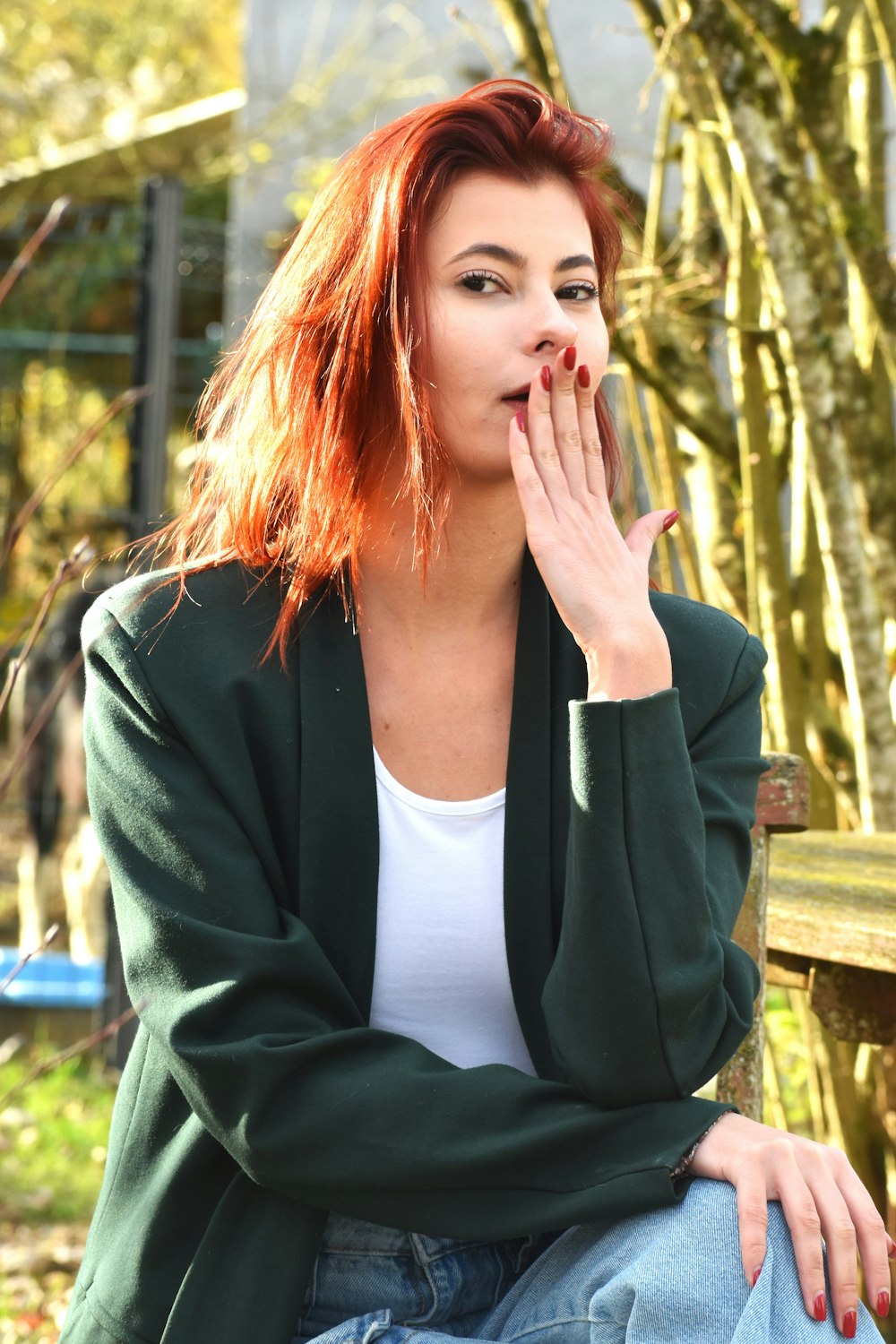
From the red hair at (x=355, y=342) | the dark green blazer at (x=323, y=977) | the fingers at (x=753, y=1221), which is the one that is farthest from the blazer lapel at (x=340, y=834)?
the fingers at (x=753, y=1221)

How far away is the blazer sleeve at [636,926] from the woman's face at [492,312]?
1.39 feet

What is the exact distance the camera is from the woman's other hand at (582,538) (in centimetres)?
171

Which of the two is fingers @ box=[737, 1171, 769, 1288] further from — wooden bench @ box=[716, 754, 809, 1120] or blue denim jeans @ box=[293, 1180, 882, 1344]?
wooden bench @ box=[716, 754, 809, 1120]

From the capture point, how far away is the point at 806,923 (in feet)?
6.50

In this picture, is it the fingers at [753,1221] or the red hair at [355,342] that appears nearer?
the fingers at [753,1221]

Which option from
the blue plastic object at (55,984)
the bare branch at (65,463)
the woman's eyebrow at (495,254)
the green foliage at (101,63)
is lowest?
the blue plastic object at (55,984)

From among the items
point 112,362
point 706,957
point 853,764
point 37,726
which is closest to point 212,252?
point 112,362

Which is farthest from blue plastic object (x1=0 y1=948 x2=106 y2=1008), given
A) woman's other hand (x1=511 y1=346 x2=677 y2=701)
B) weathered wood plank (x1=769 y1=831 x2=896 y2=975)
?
woman's other hand (x1=511 y1=346 x2=677 y2=701)

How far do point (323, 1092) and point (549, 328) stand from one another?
0.92 metres

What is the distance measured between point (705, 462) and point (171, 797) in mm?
2126

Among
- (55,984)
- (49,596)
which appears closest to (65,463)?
(49,596)

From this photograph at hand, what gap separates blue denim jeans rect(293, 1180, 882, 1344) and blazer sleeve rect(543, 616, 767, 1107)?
0.50 ft

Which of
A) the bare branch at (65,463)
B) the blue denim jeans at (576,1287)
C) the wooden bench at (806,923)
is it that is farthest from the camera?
the wooden bench at (806,923)

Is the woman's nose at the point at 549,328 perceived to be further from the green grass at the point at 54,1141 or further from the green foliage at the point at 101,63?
the green foliage at the point at 101,63
